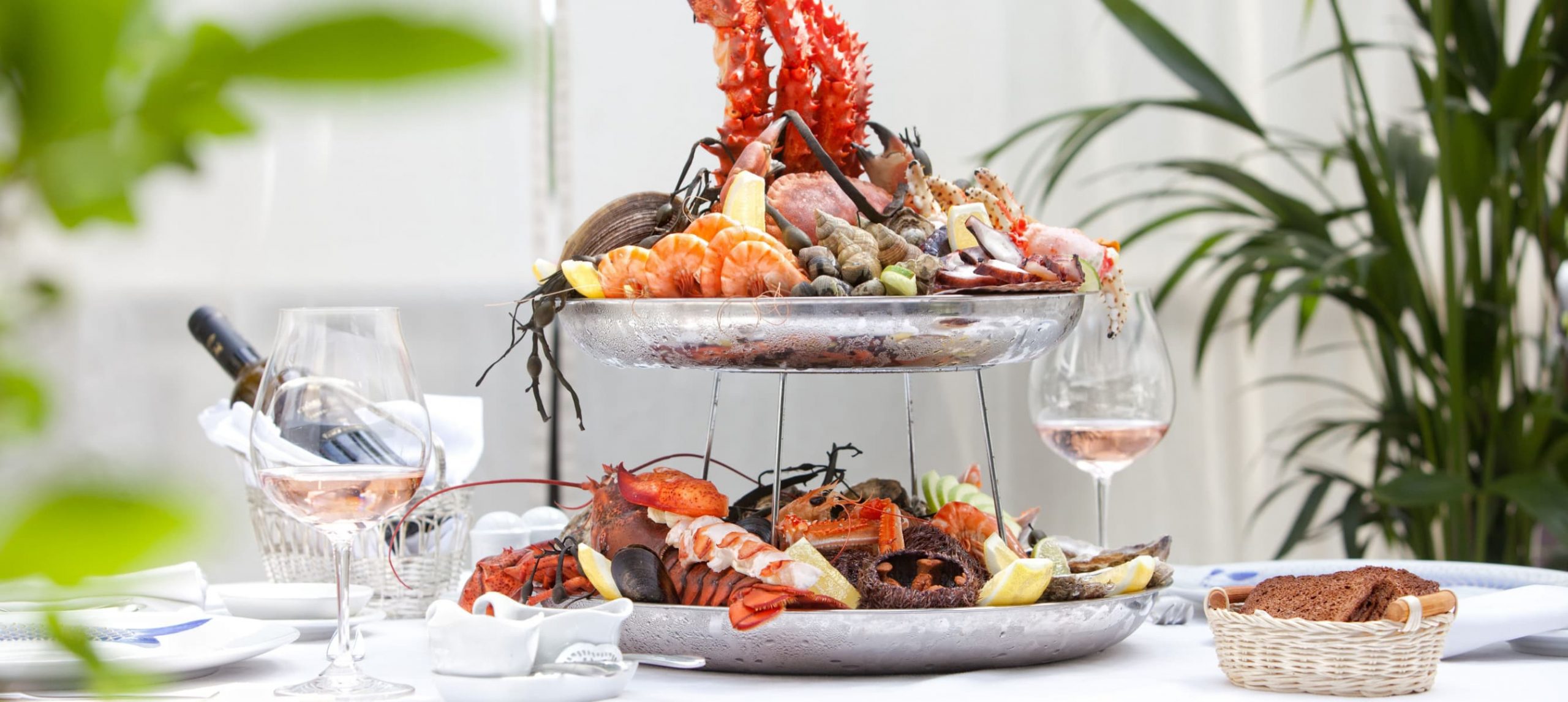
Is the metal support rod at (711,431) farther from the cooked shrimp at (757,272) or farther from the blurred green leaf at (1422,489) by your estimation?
the blurred green leaf at (1422,489)

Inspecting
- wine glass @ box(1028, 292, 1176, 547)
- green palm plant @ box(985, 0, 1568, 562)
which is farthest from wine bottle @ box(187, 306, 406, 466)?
green palm plant @ box(985, 0, 1568, 562)

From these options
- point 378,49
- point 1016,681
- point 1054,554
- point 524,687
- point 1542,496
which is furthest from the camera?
point 1542,496

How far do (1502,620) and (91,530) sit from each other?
93 cm

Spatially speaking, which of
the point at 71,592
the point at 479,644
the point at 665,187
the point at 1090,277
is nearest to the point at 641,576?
the point at 479,644

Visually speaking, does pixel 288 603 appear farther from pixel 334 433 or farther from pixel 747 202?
pixel 747 202

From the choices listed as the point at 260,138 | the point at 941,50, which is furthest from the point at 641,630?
the point at 941,50

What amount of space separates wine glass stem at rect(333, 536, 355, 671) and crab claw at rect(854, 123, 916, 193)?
0.45 m

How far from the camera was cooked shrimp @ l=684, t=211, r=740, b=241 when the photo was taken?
880mm

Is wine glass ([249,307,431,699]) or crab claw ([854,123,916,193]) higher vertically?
crab claw ([854,123,916,193])

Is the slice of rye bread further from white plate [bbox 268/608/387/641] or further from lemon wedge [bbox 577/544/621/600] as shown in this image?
white plate [bbox 268/608/387/641]

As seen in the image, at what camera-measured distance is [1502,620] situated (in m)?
0.87

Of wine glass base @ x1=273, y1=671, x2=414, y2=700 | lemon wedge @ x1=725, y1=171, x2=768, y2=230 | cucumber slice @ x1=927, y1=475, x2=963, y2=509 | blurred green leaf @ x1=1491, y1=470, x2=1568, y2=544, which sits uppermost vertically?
lemon wedge @ x1=725, y1=171, x2=768, y2=230

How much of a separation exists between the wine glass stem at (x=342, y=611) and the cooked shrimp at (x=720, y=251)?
0.26m

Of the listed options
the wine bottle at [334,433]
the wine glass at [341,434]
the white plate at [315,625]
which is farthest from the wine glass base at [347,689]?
the white plate at [315,625]
